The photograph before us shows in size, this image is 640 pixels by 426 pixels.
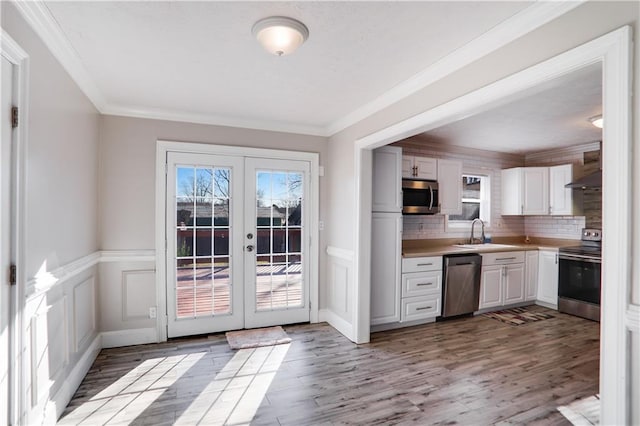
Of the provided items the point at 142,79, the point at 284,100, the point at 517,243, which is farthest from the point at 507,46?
the point at 517,243

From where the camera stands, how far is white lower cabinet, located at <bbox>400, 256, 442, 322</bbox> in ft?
13.5

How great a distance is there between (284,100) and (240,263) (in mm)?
1913

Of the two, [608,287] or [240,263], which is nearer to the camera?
[608,287]

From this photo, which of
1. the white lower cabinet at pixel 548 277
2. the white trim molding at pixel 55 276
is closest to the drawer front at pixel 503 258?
the white lower cabinet at pixel 548 277

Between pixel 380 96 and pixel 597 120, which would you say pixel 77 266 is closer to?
pixel 380 96

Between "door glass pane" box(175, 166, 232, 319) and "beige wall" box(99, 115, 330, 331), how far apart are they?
29 centimetres

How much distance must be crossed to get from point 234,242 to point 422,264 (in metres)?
2.32

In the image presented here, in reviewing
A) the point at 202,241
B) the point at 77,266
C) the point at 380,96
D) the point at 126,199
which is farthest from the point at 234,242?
the point at 380,96

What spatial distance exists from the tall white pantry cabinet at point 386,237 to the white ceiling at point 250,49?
34.9 inches

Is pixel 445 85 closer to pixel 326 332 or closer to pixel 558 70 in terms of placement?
pixel 558 70

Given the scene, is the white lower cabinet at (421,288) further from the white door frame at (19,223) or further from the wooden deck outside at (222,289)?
the white door frame at (19,223)

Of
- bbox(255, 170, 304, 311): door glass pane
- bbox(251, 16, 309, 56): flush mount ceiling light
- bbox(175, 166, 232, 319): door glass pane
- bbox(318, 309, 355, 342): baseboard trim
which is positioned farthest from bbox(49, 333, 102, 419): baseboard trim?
bbox(251, 16, 309, 56): flush mount ceiling light

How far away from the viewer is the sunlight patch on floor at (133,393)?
229 cm

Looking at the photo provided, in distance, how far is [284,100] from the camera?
3287mm
